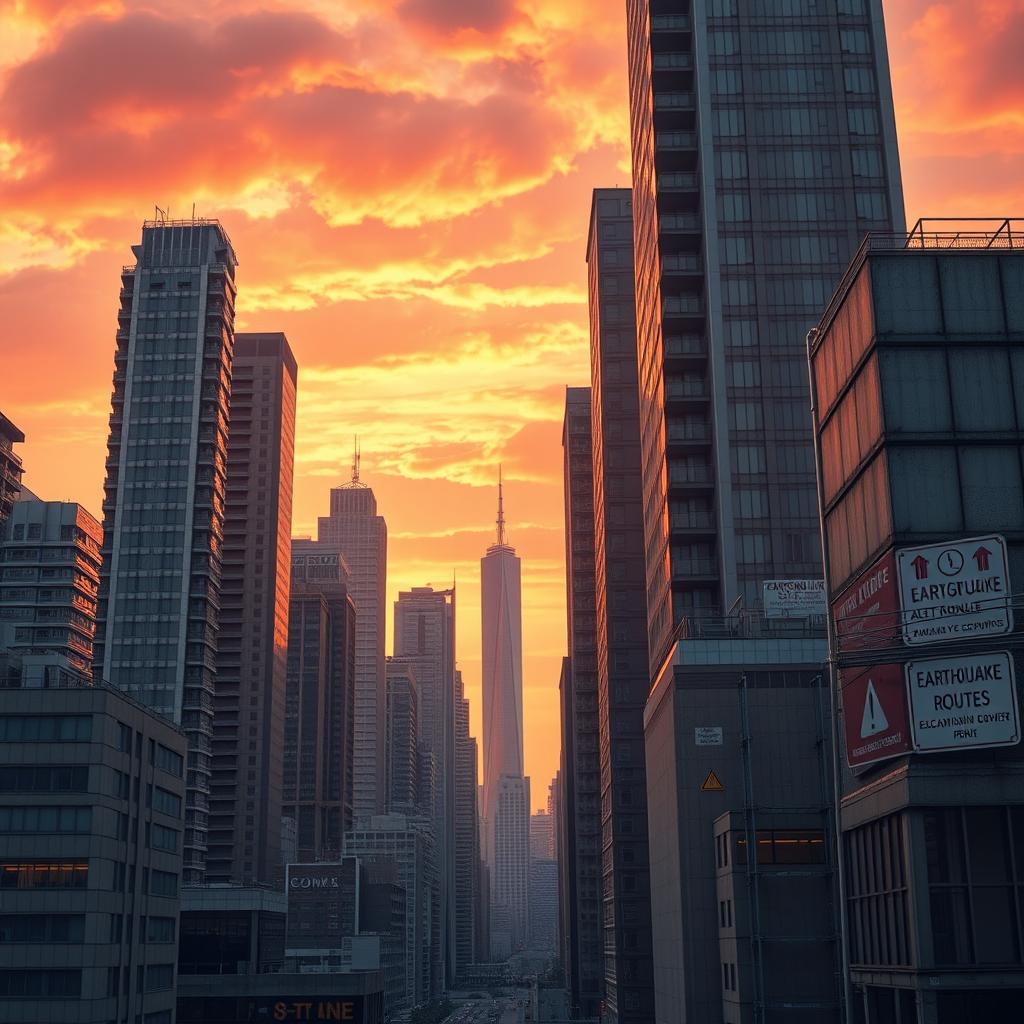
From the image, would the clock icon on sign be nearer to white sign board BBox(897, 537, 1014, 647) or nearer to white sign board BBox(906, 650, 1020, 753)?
white sign board BBox(897, 537, 1014, 647)

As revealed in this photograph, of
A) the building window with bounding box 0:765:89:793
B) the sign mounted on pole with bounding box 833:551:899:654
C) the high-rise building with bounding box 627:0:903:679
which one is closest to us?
the sign mounted on pole with bounding box 833:551:899:654

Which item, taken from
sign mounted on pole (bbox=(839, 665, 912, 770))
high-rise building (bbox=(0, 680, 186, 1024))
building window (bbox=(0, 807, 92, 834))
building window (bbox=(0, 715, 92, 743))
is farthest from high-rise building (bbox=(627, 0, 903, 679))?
sign mounted on pole (bbox=(839, 665, 912, 770))

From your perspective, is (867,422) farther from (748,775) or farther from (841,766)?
(748,775)

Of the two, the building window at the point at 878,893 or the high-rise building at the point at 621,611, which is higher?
the high-rise building at the point at 621,611

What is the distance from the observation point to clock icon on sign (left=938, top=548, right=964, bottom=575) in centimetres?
5172

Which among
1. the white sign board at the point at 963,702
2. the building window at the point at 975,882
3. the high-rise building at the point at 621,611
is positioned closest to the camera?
the building window at the point at 975,882

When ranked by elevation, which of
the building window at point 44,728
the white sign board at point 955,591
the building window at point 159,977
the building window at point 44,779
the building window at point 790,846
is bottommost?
the building window at point 159,977

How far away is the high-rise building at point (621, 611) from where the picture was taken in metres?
170

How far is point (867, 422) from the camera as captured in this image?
188 ft

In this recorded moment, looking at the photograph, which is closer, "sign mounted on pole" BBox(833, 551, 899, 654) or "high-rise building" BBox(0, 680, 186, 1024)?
"sign mounted on pole" BBox(833, 551, 899, 654)

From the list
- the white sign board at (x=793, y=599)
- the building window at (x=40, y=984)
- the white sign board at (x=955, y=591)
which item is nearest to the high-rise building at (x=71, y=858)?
the building window at (x=40, y=984)

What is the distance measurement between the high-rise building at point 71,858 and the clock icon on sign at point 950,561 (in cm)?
6973

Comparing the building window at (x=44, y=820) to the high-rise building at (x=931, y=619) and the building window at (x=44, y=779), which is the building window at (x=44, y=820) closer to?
the building window at (x=44, y=779)

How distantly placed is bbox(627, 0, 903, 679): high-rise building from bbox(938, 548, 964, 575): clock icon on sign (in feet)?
206
